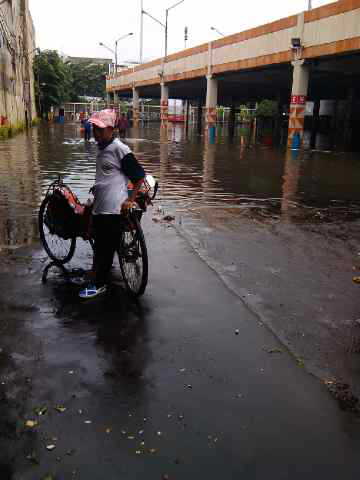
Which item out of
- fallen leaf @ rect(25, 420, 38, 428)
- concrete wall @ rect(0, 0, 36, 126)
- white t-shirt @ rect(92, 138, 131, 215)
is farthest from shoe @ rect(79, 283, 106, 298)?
concrete wall @ rect(0, 0, 36, 126)

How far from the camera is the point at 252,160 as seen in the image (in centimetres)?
2048

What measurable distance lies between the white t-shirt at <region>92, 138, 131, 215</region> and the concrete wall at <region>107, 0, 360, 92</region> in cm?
2076

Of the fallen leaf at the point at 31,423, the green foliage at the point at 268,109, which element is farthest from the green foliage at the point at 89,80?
the fallen leaf at the point at 31,423

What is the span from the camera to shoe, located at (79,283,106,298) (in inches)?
187

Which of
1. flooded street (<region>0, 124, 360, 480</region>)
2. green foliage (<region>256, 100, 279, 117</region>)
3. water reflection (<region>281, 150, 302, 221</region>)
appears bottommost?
water reflection (<region>281, 150, 302, 221</region>)

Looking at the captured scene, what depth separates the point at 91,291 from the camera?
480cm

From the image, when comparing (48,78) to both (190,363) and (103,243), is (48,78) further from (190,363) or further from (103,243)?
(190,363)

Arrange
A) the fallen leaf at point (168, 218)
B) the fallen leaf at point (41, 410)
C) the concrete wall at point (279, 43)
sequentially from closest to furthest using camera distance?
1. the fallen leaf at point (41, 410)
2. the fallen leaf at point (168, 218)
3. the concrete wall at point (279, 43)

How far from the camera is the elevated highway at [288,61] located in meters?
23.3

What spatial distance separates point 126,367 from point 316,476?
1.54 meters

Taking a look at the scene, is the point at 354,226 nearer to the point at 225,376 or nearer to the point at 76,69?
the point at 225,376

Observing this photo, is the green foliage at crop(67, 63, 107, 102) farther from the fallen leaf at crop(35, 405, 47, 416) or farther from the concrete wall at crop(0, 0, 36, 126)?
the fallen leaf at crop(35, 405, 47, 416)

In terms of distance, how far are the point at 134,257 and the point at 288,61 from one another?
2544cm

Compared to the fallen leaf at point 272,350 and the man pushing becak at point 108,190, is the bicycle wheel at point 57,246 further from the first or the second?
the fallen leaf at point 272,350
